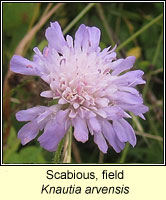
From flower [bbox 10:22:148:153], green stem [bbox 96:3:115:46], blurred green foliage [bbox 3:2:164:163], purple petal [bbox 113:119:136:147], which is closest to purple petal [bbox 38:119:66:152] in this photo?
flower [bbox 10:22:148:153]

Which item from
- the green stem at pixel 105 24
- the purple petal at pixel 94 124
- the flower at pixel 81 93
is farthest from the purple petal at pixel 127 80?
the green stem at pixel 105 24

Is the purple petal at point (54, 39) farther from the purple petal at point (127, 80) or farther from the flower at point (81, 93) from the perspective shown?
the purple petal at point (127, 80)

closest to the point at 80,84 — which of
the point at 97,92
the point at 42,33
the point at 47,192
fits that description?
the point at 97,92

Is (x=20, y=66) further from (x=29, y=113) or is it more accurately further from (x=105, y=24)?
(x=105, y=24)

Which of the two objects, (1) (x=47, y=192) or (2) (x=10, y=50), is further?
(2) (x=10, y=50)

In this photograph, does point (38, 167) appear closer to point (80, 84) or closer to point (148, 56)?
point (80, 84)

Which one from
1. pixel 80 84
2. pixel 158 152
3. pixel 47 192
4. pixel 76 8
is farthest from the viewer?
pixel 76 8
